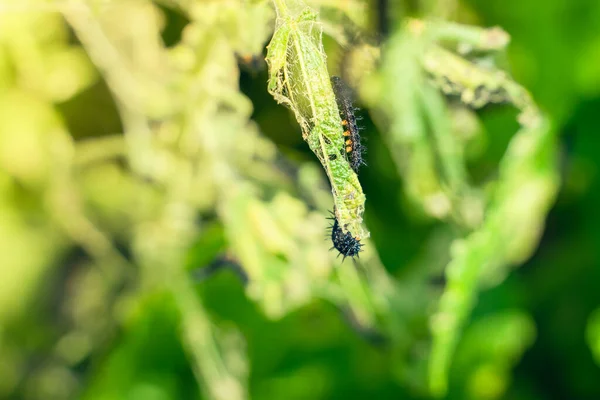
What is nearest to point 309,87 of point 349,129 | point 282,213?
point 349,129

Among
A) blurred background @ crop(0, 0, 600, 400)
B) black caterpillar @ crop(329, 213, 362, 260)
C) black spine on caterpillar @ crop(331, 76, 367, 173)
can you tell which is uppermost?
black spine on caterpillar @ crop(331, 76, 367, 173)

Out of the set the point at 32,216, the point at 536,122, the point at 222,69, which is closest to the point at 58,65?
the point at 32,216

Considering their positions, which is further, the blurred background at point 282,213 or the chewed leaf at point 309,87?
the blurred background at point 282,213

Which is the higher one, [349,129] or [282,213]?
[349,129]

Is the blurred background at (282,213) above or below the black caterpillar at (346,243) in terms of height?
below

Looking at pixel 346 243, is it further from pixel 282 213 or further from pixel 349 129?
pixel 282 213

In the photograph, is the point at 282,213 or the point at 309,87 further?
the point at 282,213

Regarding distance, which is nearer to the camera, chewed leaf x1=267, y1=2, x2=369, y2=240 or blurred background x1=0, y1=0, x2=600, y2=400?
chewed leaf x1=267, y1=2, x2=369, y2=240

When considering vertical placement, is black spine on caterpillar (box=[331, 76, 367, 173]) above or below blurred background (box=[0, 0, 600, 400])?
above
